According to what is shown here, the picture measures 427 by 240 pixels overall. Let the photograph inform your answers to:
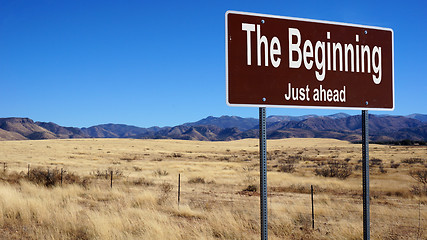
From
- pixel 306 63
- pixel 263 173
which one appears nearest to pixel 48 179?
pixel 263 173

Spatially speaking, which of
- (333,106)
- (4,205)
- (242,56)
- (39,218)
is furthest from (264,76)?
(4,205)

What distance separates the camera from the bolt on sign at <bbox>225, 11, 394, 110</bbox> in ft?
11.6

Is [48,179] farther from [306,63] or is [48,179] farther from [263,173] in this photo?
[306,63]

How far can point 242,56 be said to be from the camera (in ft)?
11.6

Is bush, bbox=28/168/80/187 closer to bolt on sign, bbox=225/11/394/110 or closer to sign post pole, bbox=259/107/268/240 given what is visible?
sign post pole, bbox=259/107/268/240

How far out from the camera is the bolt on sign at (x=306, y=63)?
3.54 m

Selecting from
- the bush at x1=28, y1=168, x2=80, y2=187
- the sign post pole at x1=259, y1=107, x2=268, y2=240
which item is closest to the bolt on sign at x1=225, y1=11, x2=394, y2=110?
the sign post pole at x1=259, y1=107, x2=268, y2=240

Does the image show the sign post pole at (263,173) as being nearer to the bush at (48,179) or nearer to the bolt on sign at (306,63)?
the bolt on sign at (306,63)

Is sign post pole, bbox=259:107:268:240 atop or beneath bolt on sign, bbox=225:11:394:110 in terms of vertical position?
beneath

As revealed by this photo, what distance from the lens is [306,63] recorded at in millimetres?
3865

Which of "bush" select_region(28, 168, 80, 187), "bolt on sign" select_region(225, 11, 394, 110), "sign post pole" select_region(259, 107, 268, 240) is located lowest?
"bush" select_region(28, 168, 80, 187)

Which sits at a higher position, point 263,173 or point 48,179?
point 263,173

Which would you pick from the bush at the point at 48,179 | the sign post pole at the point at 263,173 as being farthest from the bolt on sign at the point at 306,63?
the bush at the point at 48,179

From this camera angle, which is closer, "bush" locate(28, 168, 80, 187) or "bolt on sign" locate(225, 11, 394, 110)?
"bolt on sign" locate(225, 11, 394, 110)
